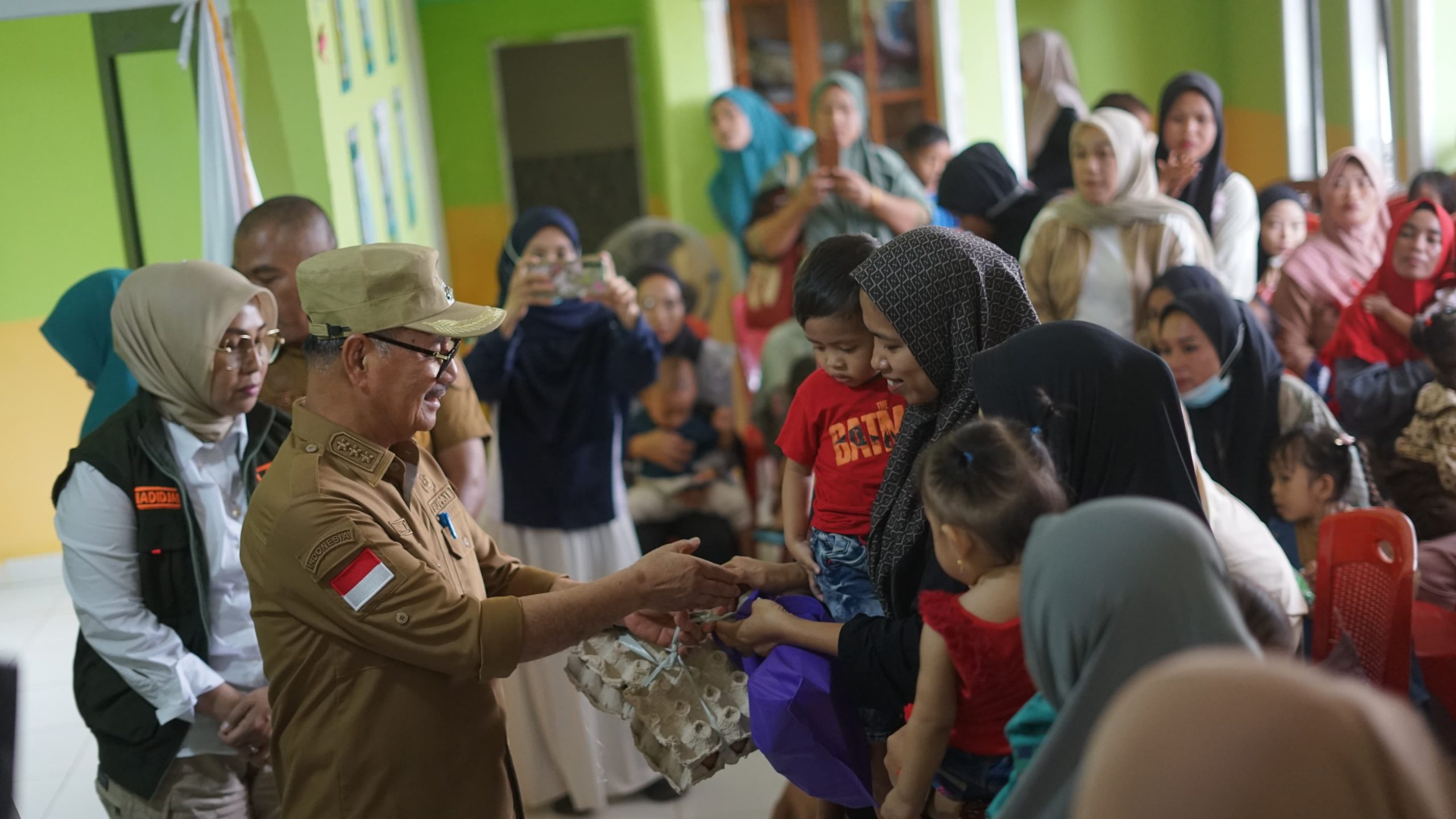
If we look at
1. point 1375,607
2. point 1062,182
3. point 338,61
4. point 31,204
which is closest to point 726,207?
point 1062,182

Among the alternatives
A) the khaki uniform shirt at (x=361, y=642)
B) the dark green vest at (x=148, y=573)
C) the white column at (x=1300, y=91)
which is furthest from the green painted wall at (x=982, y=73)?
the khaki uniform shirt at (x=361, y=642)

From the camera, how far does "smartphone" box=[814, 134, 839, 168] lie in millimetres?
5668

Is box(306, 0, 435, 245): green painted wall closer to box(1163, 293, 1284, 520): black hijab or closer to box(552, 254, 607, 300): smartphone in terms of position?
box(552, 254, 607, 300): smartphone

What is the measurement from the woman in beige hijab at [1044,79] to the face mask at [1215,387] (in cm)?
407

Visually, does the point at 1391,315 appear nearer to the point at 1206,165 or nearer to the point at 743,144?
the point at 1206,165

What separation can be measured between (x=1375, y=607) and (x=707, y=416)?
2.42 meters

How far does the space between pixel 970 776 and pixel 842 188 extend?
306 cm

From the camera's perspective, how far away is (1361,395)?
4355 millimetres

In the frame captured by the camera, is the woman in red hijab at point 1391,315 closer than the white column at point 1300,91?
Yes

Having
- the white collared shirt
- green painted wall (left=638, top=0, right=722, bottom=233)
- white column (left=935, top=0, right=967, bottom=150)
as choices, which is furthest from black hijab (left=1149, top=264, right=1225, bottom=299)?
green painted wall (left=638, top=0, right=722, bottom=233)

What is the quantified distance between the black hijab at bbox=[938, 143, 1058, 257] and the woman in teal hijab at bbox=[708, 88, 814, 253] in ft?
8.12

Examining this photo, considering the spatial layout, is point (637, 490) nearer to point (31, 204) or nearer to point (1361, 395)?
point (1361, 395)

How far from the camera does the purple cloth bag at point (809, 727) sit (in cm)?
192

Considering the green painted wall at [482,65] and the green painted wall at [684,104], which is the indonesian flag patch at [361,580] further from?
the green painted wall at [482,65]
